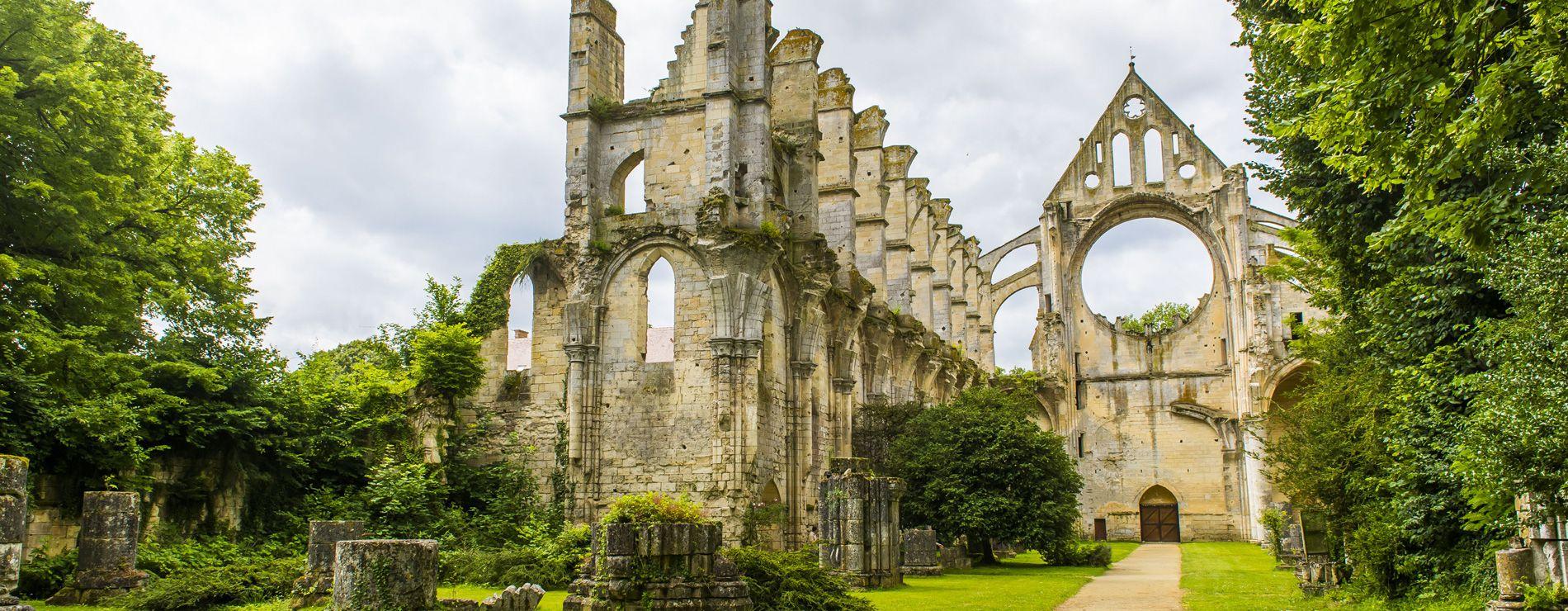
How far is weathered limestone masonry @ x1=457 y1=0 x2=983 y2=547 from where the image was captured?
801 inches

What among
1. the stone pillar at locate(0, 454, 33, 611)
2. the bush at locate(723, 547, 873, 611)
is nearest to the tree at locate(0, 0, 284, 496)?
the stone pillar at locate(0, 454, 33, 611)

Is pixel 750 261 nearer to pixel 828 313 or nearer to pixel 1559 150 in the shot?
pixel 828 313

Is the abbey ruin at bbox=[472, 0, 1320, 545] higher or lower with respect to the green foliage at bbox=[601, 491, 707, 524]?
Result: higher

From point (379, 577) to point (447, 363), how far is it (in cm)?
1253

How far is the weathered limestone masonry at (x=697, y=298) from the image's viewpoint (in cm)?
2034

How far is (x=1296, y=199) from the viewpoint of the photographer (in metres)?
14.7

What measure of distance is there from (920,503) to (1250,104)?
41.6ft

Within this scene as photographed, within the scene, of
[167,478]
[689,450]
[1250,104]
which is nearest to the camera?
[1250,104]

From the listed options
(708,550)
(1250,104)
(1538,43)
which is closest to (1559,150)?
(1538,43)

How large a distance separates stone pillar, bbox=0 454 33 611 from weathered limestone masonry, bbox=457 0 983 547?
11.0 metres

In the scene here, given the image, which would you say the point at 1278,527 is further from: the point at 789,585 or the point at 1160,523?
the point at 789,585

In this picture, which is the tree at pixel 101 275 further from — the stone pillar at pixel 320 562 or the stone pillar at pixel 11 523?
the stone pillar at pixel 11 523

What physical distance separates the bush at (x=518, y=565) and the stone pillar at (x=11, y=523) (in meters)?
7.68

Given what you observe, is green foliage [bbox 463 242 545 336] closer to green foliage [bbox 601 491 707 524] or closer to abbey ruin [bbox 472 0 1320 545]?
abbey ruin [bbox 472 0 1320 545]
